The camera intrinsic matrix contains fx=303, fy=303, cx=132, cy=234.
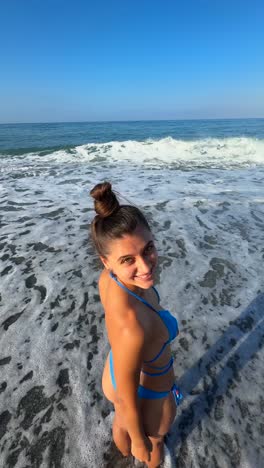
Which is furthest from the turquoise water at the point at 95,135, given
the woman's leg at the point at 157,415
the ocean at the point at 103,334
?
the woman's leg at the point at 157,415

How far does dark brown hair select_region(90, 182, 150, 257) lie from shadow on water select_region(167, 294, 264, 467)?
5.29ft

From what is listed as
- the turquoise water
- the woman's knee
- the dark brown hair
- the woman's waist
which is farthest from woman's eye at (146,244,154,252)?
the turquoise water

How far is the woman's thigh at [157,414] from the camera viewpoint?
170 centimetres

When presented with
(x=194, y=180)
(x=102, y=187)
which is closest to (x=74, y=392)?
(x=102, y=187)

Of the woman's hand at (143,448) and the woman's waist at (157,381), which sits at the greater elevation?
the woman's waist at (157,381)

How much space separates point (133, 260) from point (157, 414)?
94cm

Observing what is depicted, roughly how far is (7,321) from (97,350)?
1.06 metres

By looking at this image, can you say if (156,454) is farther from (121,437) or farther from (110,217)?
(110,217)

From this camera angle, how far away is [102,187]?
1.46m

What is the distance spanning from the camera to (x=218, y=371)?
107 inches

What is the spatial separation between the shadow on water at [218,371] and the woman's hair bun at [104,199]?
177 cm

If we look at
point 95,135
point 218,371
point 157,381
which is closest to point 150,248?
point 157,381

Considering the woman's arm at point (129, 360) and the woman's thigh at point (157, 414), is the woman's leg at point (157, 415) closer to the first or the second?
the woman's thigh at point (157, 414)

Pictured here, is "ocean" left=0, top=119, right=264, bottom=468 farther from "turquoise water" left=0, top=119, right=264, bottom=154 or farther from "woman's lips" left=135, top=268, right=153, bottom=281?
"turquoise water" left=0, top=119, right=264, bottom=154
